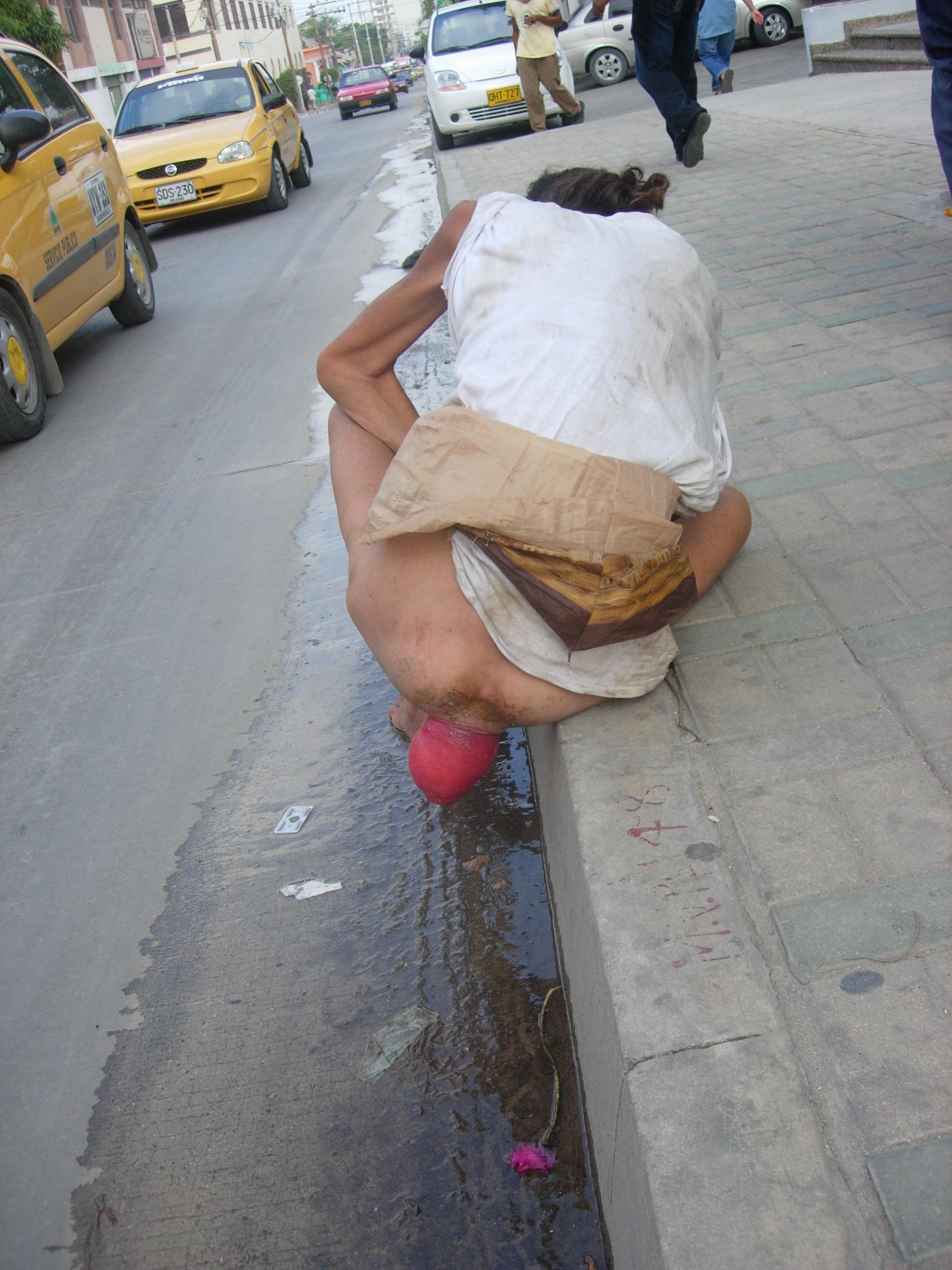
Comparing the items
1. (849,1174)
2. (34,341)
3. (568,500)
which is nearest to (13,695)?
(568,500)

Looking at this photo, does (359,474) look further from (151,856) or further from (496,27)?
(496,27)

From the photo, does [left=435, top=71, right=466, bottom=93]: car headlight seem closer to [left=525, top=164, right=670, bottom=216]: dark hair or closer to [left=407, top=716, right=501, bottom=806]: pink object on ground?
[left=525, top=164, right=670, bottom=216]: dark hair

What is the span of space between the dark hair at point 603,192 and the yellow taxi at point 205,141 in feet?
32.7

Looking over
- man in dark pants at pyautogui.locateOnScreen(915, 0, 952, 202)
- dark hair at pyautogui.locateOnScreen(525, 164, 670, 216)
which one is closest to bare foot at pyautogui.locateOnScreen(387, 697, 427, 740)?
dark hair at pyautogui.locateOnScreen(525, 164, 670, 216)

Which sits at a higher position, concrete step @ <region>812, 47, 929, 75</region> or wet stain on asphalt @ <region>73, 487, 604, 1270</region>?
concrete step @ <region>812, 47, 929, 75</region>

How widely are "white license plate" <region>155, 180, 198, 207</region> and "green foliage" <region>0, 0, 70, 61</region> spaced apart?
1378cm

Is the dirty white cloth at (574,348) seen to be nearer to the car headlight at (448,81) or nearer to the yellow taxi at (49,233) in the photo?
the yellow taxi at (49,233)

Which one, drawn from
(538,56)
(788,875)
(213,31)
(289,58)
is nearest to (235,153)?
(538,56)

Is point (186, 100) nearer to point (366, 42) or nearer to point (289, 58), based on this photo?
point (289, 58)

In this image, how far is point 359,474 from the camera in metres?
2.57

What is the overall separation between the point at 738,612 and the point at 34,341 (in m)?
4.94

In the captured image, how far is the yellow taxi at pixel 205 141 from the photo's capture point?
38.8 feet

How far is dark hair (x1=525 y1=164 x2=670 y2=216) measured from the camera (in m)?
2.42

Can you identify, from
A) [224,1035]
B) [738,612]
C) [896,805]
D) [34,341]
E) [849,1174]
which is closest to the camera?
[849,1174]
